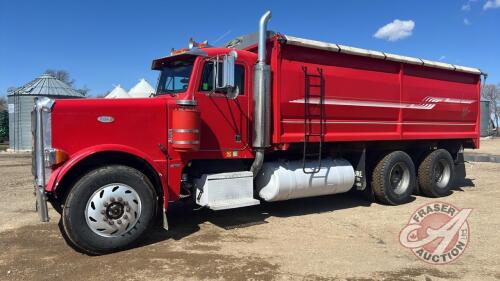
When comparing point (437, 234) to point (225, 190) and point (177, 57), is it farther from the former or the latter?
point (177, 57)

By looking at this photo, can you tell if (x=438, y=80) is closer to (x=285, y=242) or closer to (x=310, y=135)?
(x=310, y=135)

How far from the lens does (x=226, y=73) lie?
254 inches

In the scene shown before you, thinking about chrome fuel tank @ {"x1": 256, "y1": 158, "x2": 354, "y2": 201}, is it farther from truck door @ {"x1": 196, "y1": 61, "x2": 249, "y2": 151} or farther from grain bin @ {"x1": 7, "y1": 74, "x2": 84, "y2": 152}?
grain bin @ {"x1": 7, "y1": 74, "x2": 84, "y2": 152}

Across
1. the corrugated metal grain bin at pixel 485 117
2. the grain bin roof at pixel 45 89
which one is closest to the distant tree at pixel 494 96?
the corrugated metal grain bin at pixel 485 117

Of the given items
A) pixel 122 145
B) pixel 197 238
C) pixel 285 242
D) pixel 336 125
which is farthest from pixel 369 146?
pixel 122 145

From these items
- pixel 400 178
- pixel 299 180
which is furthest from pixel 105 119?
pixel 400 178

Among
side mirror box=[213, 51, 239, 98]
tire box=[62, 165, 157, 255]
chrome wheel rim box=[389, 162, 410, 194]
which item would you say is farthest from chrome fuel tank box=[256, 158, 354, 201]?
tire box=[62, 165, 157, 255]

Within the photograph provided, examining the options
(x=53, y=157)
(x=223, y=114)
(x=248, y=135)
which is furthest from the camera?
(x=248, y=135)

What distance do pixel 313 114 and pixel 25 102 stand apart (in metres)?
24.6

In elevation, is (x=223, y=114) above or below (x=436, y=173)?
above

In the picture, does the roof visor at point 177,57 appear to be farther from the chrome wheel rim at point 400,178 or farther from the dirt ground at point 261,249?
the chrome wheel rim at point 400,178

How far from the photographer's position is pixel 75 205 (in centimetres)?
548

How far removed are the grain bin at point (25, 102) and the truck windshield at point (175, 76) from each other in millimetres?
21586

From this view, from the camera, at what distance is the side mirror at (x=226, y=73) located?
21.1ft
